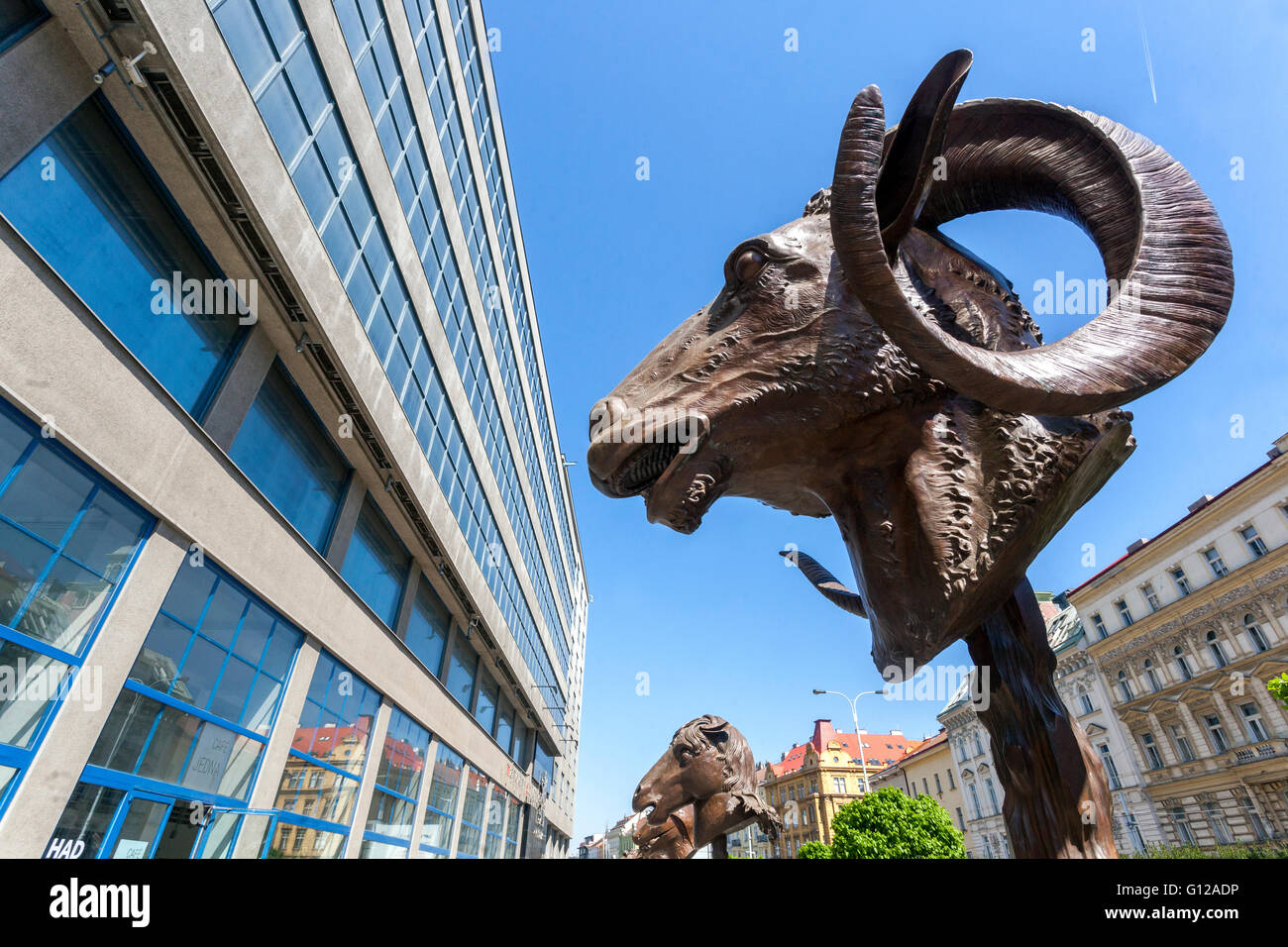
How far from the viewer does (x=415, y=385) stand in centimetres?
1566

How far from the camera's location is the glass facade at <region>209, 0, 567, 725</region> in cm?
964

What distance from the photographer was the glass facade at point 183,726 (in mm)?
6957

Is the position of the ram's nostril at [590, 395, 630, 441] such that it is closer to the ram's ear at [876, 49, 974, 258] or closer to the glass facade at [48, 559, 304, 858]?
the ram's ear at [876, 49, 974, 258]

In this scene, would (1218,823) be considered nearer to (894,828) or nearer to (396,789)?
(894,828)

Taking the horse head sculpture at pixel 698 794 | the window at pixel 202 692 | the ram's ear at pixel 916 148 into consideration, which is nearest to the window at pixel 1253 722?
the horse head sculpture at pixel 698 794

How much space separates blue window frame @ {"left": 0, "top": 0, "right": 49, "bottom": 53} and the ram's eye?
881cm

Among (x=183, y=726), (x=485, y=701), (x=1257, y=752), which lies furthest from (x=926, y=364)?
(x=1257, y=752)

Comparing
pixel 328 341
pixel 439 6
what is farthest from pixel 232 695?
pixel 439 6

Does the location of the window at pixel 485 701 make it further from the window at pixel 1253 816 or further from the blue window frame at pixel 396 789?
the window at pixel 1253 816

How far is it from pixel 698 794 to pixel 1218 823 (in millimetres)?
29406

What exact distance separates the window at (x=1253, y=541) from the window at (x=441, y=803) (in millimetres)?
32034

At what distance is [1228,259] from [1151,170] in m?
0.30

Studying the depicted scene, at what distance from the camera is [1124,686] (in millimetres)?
29641

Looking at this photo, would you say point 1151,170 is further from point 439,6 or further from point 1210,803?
point 1210,803
